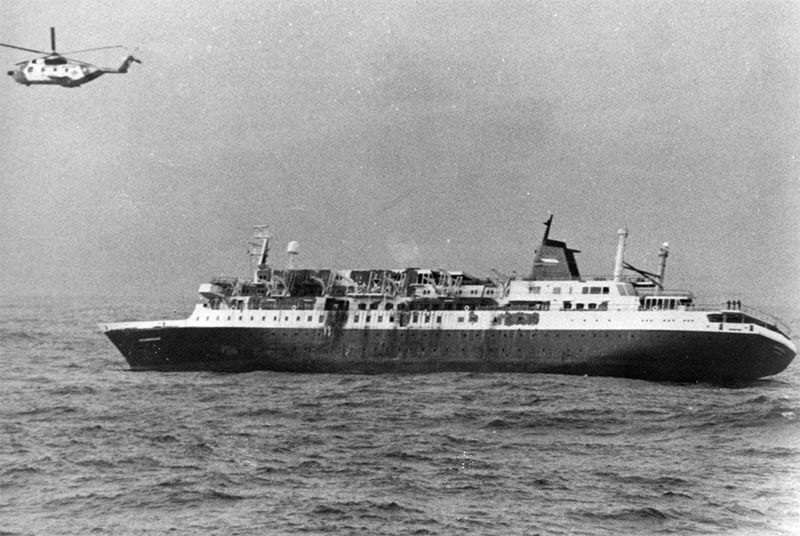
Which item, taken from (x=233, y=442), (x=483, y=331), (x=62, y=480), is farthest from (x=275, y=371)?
(x=62, y=480)

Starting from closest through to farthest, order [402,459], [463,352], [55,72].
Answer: [402,459] → [55,72] → [463,352]

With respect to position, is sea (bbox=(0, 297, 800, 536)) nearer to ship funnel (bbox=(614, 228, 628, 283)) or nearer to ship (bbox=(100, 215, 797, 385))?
ship (bbox=(100, 215, 797, 385))

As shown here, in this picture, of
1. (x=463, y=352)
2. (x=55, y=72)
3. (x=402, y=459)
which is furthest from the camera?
(x=463, y=352)

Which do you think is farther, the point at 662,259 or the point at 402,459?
the point at 662,259

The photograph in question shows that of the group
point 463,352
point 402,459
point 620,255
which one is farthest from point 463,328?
point 402,459

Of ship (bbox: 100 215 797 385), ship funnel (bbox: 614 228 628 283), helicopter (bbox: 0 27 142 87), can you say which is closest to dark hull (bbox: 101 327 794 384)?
ship (bbox: 100 215 797 385)

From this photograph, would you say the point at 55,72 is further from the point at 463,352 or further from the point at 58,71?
the point at 463,352

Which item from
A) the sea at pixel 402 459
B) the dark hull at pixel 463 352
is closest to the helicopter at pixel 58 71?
the sea at pixel 402 459
